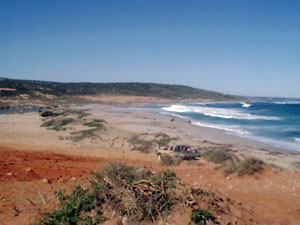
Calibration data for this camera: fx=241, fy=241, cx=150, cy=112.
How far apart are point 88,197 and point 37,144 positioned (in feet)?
37.3

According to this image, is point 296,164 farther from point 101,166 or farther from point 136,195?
point 136,195

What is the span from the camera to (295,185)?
8.57 m

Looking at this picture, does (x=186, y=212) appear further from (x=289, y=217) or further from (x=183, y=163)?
(x=183, y=163)

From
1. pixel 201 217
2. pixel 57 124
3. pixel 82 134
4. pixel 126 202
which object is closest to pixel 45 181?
pixel 126 202

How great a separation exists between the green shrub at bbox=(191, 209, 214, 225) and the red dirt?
1.46 m

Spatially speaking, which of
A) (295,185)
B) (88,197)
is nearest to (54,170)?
(88,197)

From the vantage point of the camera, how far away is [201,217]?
4.99 meters

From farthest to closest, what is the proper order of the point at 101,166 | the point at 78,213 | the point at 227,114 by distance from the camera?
the point at 227,114 → the point at 101,166 → the point at 78,213

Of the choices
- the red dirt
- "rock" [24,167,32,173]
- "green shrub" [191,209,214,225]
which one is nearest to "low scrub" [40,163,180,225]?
"green shrub" [191,209,214,225]

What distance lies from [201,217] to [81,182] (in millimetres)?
4299

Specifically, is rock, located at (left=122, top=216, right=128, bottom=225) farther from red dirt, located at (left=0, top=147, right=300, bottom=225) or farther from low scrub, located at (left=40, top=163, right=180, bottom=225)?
red dirt, located at (left=0, top=147, right=300, bottom=225)

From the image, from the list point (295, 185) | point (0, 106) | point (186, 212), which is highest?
point (186, 212)

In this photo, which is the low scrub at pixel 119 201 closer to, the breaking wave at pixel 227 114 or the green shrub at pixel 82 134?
the green shrub at pixel 82 134

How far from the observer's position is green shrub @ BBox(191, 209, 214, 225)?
4924 mm
